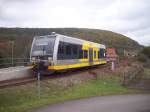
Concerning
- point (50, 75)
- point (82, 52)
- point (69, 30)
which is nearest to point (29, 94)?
point (50, 75)

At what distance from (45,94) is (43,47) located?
681cm

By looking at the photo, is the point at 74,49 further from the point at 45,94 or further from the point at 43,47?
the point at 45,94

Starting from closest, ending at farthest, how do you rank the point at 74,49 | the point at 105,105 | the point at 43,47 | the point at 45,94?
1. the point at 105,105
2. the point at 45,94
3. the point at 43,47
4. the point at 74,49

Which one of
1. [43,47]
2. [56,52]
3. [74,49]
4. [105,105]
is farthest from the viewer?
[74,49]

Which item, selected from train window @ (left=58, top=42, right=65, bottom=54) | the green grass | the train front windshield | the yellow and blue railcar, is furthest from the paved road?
the train front windshield

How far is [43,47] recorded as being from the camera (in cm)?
2562

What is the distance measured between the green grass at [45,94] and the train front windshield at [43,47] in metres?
3.72

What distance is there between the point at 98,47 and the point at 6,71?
1845cm

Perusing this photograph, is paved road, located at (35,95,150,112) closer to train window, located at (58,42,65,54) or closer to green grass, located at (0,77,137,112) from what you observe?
green grass, located at (0,77,137,112)

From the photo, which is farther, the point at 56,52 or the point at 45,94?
the point at 56,52

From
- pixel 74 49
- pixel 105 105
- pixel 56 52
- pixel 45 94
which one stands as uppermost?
pixel 74 49

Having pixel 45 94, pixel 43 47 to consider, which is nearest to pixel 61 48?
pixel 43 47

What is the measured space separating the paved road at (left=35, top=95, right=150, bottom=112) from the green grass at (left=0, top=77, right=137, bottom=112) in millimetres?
1011

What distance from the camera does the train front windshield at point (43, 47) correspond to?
25109 millimetres
